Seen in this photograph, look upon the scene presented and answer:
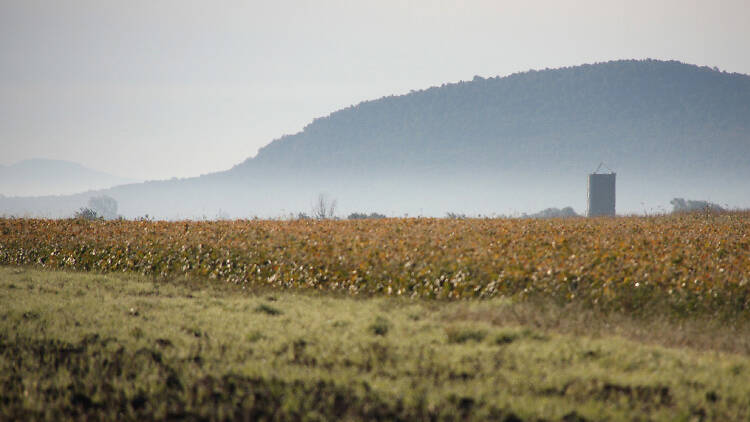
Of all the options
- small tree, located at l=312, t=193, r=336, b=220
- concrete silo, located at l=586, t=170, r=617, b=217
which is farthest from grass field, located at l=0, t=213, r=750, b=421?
concrete silo, located at l=586, t=170, r=617, b=217

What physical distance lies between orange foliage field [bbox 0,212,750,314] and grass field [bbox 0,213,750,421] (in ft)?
0.22

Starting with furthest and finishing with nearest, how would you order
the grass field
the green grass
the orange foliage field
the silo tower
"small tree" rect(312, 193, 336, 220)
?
the silo tower < "small tree" rect(312, 193, 336, 220) < the orange foliage field < the grass field < the green grass

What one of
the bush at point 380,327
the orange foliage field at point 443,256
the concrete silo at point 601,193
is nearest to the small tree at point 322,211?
the orange foliage field at point 443,256

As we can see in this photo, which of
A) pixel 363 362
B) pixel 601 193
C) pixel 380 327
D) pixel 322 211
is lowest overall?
pixel 363 362

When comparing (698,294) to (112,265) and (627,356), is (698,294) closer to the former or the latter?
(627,356)

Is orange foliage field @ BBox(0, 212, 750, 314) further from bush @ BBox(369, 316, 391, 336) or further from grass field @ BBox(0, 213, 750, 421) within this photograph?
bush @ BBox(369, 316, 391, 336)

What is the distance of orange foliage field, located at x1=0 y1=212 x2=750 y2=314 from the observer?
539 inches

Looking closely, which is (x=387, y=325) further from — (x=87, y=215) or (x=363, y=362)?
(x=87, y=215)

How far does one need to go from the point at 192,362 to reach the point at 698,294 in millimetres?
10604

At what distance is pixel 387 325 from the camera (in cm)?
1034

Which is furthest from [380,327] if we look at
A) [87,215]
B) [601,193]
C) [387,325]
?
[601,193]

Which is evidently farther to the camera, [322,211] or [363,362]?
[322,211]

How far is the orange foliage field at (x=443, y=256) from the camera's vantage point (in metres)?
13.7

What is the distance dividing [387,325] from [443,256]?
19.3 ft
